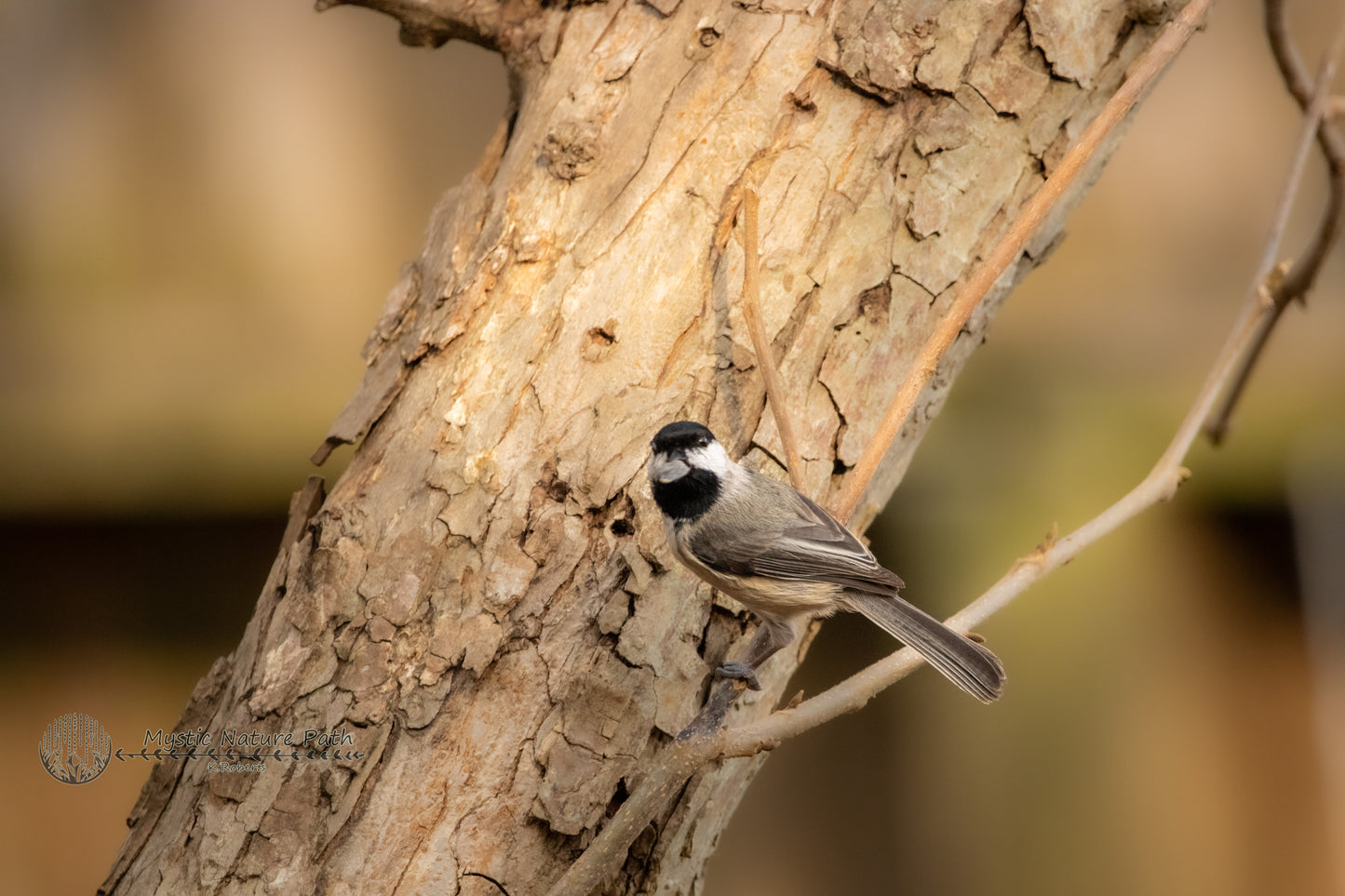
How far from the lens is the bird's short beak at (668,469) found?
1695 mm

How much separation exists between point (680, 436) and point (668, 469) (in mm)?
63

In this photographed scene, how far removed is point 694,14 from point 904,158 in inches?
20.0

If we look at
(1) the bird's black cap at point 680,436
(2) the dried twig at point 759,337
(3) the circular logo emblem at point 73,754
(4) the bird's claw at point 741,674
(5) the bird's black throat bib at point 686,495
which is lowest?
(3) the circular logo emblem at point 73,754

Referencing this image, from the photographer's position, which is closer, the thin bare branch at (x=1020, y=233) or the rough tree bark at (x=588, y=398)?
the rough tree bark at (x=588, y=398)

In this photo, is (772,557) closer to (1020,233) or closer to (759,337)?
(759,337)

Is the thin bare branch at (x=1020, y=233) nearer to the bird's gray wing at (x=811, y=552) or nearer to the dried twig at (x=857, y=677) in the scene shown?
the dried twig at (x=857, y=677)

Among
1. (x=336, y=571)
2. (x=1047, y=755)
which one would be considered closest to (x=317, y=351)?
(x=336, y=571)

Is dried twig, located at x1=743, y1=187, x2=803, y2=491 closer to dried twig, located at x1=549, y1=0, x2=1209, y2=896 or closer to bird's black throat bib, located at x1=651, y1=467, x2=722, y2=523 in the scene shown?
dried twig, located at x1=549, y1=0, x2=1209, y2=896

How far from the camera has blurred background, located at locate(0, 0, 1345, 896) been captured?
3.63 m

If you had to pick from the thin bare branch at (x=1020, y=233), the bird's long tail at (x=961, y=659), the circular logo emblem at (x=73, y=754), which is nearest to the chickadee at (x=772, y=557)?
the bird's long tail at (x=961, y=659)

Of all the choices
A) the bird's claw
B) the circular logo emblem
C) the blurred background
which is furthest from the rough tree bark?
the blurred background

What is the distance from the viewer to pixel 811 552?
1.79 metres

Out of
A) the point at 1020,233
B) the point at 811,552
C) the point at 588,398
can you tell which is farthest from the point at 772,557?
the point at 1020,233

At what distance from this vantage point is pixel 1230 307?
13.3 feet
